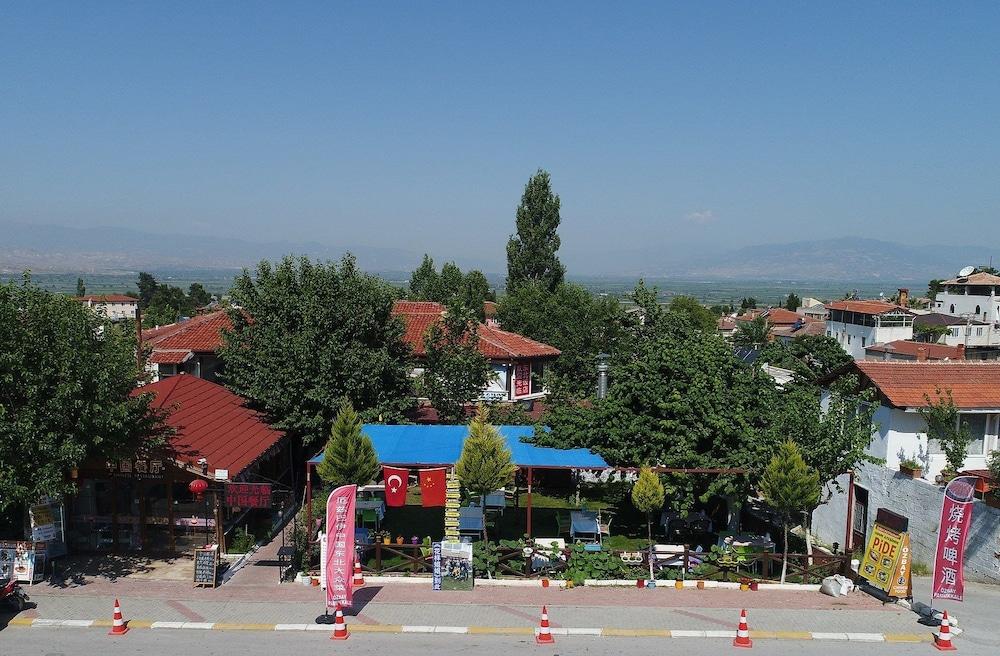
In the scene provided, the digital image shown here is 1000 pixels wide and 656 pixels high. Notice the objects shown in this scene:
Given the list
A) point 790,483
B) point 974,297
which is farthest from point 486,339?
point 974,297

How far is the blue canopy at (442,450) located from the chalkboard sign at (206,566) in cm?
311

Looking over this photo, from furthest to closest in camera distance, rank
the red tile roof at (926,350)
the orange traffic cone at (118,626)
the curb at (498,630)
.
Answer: the red tile roof at (926,350) < the curb at (498,630) < the orange traffic cone at (118,626)

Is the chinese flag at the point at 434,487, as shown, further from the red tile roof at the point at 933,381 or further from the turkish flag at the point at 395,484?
the red tile roof at the point at 933,381

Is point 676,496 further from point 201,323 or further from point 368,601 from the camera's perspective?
point 201,323

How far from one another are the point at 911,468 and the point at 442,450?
40.6ft

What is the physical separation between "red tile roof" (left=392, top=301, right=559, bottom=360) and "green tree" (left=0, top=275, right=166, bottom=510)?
16601 millimetres

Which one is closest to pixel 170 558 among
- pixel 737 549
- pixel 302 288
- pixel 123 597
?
pixel 123 597

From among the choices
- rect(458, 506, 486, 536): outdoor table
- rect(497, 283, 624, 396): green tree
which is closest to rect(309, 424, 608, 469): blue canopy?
rect(458, 506, 486, 536): outdoor table

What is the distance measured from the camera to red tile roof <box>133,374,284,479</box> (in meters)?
18.0

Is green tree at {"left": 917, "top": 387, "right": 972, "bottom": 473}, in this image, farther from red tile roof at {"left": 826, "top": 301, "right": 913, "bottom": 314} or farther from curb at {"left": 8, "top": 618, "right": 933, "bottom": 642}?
red tile roof at {"left": 826, "top": 301, "right": 913, "bottom": 314}

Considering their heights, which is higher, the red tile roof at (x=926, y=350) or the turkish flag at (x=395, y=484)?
the red tile roof at (x=926, y=350)

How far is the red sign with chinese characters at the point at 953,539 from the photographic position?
45.8ft

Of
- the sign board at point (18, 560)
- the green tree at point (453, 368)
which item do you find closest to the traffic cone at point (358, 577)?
the sign board at point (18, 560)

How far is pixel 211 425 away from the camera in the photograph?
67.0 feet
